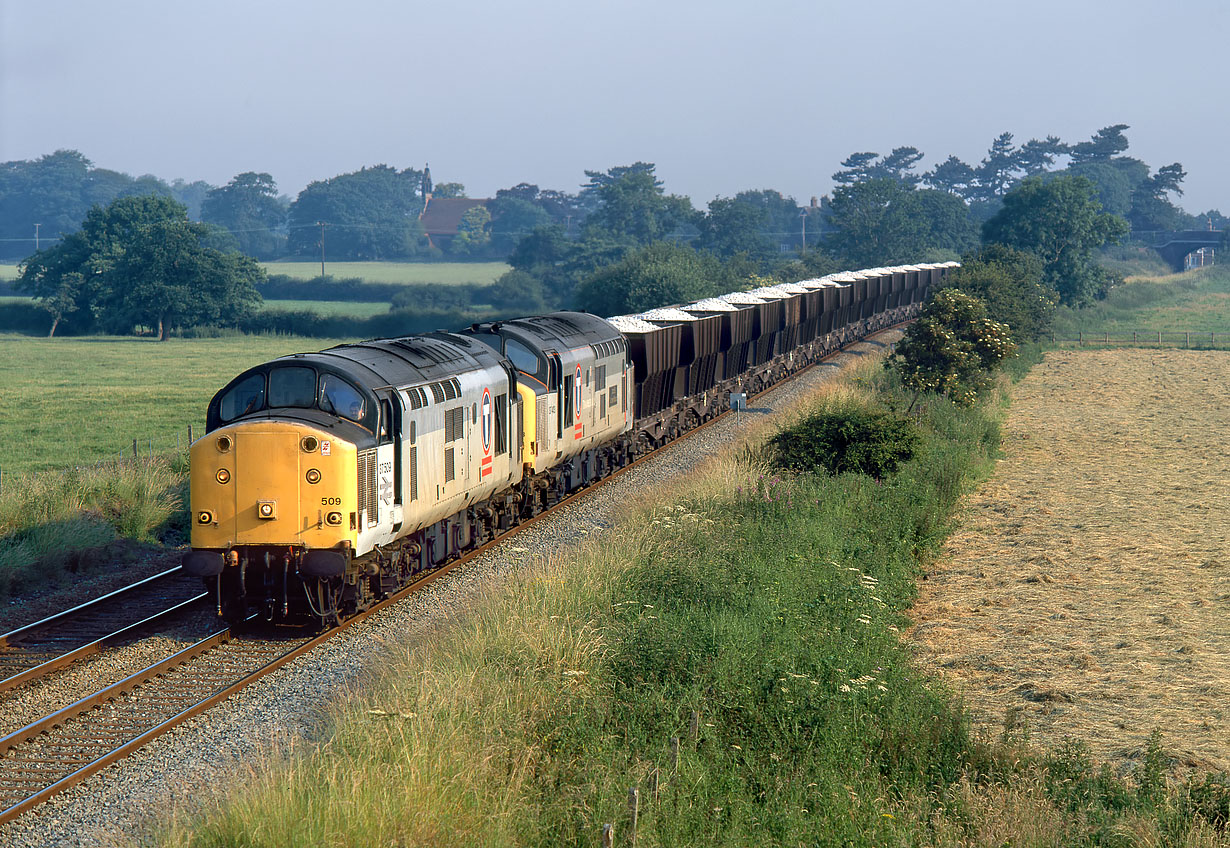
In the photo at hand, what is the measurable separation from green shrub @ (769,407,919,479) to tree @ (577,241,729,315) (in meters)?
50.9

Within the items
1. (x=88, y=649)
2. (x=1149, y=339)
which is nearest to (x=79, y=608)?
(x=88, y=649)

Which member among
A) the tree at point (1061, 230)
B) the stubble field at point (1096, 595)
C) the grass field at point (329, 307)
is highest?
the tree at point (1061, 230)

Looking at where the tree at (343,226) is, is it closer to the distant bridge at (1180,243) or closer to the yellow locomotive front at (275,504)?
the distant bridge at (1180,243)

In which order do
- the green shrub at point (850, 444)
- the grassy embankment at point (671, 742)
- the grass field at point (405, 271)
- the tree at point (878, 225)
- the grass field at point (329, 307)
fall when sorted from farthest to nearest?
the grass field at point (405, 271) < the tree at point (878, 225) < the grass field at point (329, 307) < the green shrub at point (850, 444) < the grassy embankment at point (671, 742)

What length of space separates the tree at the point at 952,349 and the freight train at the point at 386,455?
13.2 metres

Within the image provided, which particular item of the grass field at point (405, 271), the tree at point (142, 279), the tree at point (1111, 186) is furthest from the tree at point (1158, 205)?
the tree at point (142, 279)

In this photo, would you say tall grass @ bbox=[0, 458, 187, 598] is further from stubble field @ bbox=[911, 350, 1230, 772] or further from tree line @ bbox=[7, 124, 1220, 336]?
tree line @ bbox=[7, 124, 1220, 336]

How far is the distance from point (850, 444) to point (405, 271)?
5806 inches

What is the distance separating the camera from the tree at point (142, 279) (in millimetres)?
90438

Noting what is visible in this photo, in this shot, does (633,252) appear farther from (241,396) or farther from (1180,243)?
(1180,243)

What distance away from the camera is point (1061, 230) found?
304 feet

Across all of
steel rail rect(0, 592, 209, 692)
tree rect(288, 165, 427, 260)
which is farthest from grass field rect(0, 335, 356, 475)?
tree rect(288, 165, 427, 260)

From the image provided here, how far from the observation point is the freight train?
15.4 m

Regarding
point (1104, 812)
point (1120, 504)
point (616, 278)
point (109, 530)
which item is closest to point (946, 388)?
point (1120, 504)
